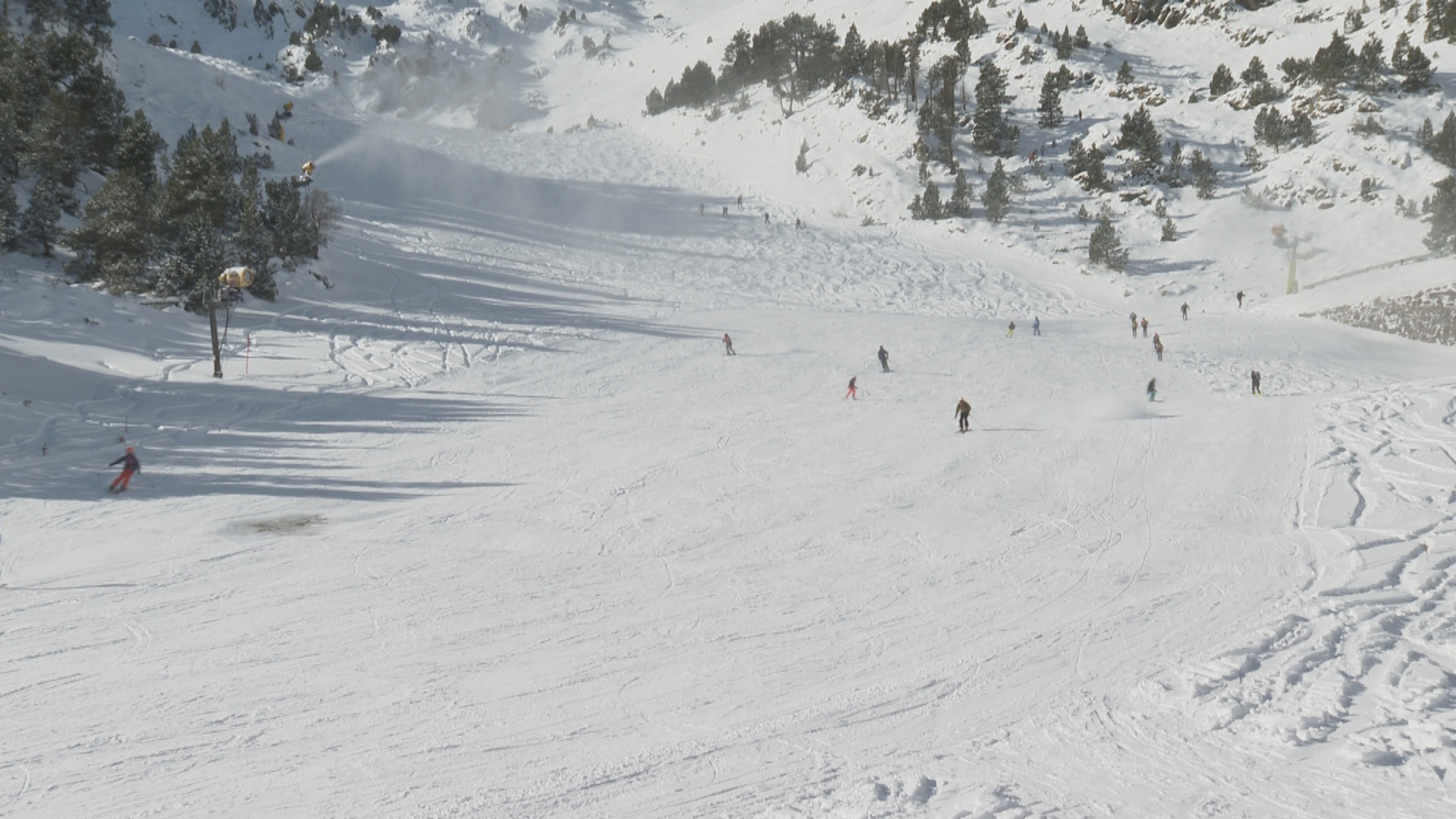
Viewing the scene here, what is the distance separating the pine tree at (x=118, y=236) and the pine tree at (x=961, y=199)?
45080mm

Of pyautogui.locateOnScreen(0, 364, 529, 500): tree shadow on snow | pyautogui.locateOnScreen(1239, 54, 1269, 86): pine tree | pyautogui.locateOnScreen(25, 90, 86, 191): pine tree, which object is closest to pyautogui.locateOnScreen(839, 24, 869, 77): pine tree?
pyautogui.locateOnScreen(1239, 54, 1269, 86): pine tree

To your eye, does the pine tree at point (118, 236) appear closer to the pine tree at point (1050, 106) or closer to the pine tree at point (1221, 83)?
the pine tree at point (1050, 106)

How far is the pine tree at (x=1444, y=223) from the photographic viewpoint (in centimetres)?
4309

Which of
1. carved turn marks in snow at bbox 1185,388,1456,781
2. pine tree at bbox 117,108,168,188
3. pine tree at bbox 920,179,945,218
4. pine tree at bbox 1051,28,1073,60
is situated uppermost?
pine tree at bbox 1051,28,1073,60

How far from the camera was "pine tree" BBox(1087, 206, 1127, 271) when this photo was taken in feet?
164

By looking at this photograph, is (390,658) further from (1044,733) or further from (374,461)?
(374,461)

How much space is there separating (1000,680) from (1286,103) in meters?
64.3

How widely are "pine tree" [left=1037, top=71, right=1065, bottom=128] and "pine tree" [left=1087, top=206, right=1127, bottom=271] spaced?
A: 14.7 metres

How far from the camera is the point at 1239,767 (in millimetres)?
7875

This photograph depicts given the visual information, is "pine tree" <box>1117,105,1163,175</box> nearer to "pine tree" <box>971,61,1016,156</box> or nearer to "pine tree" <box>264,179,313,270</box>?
"pine tree" <box>971,61,1016,156</box>

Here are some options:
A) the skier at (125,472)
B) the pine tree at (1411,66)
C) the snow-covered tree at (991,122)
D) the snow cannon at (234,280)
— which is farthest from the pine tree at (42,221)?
the pine tree at (1411,66)

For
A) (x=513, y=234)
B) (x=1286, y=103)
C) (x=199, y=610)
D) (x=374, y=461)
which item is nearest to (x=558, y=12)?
(x=513, y=234)

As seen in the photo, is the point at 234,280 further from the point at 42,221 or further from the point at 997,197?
the point at 997,197

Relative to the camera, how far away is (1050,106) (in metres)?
61.5
